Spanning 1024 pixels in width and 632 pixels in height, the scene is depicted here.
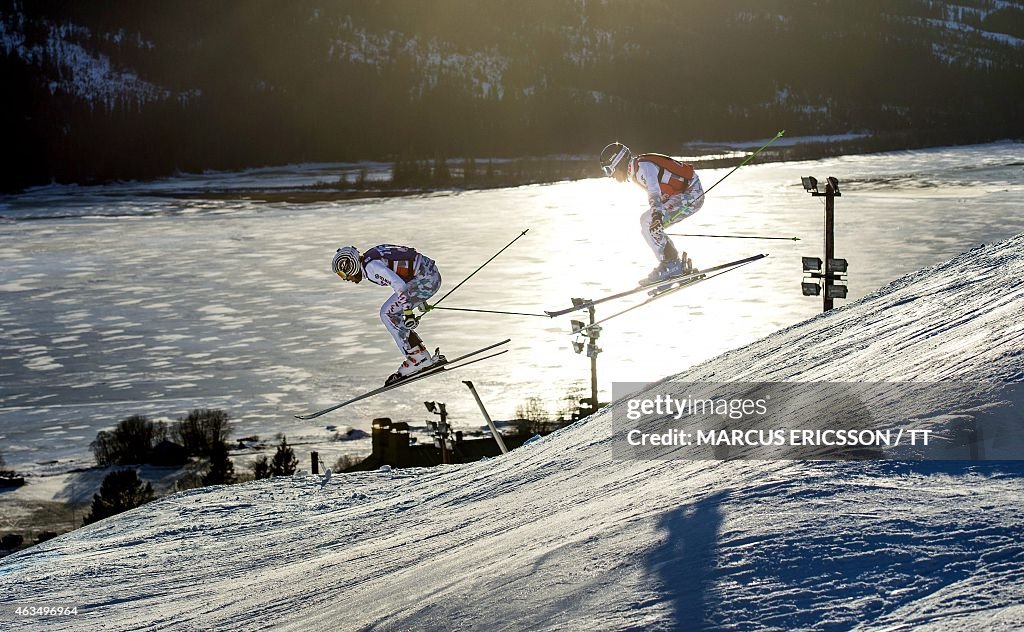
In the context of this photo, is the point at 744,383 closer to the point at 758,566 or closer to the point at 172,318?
the point at 758,566

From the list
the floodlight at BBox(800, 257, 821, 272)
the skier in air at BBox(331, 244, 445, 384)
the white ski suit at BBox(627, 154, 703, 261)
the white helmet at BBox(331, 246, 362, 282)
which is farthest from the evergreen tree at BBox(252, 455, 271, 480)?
the white helmet at BBox(331, 246, 362, 282)

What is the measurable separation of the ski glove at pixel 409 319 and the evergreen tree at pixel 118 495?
23567 millimetres

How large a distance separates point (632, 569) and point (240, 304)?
61852mm

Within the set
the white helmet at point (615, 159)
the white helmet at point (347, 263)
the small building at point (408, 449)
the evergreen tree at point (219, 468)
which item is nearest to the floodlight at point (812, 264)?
the white helmet at point (615, 159)

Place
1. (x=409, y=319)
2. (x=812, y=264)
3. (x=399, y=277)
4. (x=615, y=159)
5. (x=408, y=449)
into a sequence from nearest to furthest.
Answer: (x=399, y=277)
(x=409, y=319)
(x=615, y=159)
(x=812, y=264)
(x=408, y=449)

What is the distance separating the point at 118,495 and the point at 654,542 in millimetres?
30227

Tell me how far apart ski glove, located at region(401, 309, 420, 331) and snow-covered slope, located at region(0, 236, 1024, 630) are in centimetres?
144

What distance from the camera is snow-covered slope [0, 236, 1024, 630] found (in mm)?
4172

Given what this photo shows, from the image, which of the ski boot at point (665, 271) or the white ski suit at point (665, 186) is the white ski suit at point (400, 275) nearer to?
the white ski suit at point (665, 186)

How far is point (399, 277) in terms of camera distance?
9367mm

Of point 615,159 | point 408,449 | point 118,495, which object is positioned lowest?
point 118,495

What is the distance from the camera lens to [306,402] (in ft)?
136

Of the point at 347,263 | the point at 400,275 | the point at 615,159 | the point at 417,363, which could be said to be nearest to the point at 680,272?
the point at 615,159

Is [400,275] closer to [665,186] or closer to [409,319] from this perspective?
[409,319]
